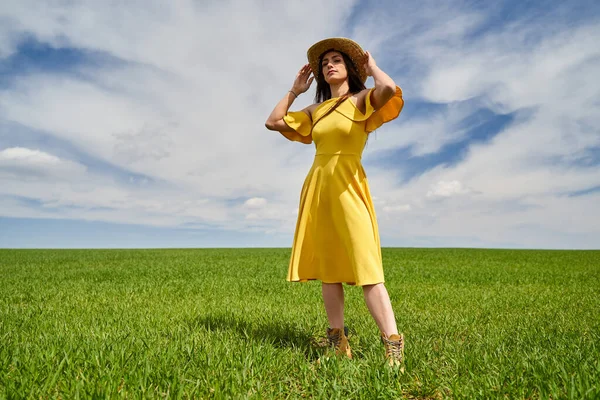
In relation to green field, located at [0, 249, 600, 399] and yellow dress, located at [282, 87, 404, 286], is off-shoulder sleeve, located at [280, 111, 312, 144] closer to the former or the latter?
yellow dress, located at [282, 87, 404, 286]

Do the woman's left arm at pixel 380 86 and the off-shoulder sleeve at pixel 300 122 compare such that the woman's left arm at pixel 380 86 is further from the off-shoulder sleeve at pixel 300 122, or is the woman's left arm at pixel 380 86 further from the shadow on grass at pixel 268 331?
the shadow on grass at pixel 268 331

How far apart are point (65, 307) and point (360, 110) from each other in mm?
5499

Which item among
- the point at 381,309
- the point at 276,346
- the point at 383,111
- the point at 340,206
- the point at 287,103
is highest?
the point at 287,103

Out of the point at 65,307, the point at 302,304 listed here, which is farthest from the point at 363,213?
the point at 65,307

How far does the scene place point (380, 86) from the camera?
11.5 ft

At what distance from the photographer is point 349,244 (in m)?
3.53

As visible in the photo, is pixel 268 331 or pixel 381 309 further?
pixel 268 331

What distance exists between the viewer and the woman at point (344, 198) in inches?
138

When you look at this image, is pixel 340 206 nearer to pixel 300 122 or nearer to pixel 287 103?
pixel 300 122

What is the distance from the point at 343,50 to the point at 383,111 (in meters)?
0.72

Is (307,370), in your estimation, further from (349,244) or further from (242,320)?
(242,320)

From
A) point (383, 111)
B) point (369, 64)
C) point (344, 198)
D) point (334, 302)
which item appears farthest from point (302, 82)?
point (334, 302)

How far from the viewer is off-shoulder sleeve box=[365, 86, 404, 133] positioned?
3631 millimetres

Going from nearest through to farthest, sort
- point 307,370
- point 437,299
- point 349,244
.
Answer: point 307,370
point 349,244
point 437,299
